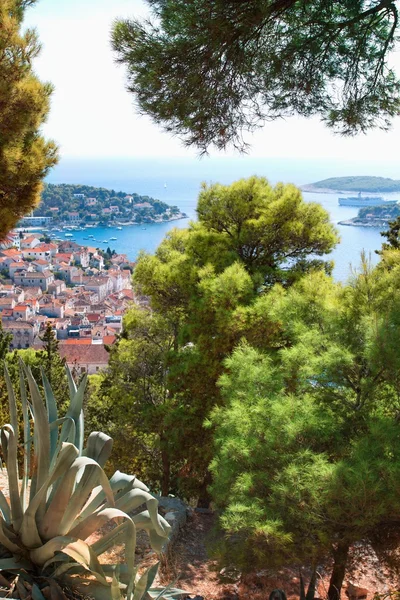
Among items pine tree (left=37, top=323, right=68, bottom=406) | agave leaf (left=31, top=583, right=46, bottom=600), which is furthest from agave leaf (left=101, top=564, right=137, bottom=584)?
pine tree (left=37, top=323, right=68, bottom=406)

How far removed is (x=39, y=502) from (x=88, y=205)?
95492mm

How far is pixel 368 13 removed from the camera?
12.3 feet

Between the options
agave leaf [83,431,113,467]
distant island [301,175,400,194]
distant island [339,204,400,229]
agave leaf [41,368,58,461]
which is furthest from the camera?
distant island [301,175,400,194]

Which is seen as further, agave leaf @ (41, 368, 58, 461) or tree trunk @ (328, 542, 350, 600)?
tree trunk @ (328, 542, 350, 600)

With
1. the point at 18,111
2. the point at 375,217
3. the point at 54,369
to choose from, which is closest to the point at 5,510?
the point at 18,111

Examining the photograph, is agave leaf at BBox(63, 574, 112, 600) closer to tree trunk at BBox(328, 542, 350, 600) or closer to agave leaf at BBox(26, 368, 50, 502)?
agave leaf at BBox(26, 368, 50, 502)

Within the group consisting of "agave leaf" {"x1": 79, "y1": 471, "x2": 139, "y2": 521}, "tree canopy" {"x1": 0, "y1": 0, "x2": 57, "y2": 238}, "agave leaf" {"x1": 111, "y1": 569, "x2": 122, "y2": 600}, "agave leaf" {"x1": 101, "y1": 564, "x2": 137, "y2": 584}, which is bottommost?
"agave leaf" {"x1": 101, "y1": 564, "x2": 137, "y2": 584}

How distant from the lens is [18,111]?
421 centimetres

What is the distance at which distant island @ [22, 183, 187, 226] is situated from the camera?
88.8 m

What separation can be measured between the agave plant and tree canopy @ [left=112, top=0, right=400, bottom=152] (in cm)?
242

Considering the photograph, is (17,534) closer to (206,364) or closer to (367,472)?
(367,472)

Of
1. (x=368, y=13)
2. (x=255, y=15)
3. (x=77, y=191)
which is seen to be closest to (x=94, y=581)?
(x=255, y=15)

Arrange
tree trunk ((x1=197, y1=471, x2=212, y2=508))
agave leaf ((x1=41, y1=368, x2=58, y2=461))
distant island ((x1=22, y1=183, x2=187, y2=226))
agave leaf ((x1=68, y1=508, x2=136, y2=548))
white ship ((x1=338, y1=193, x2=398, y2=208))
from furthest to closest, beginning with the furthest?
distant island ((x1=22, y1=183, x2=187, y2=226)), white ship ((x1=338, y1=193, x2=398, y2=208)), tree trunk ((x1=197, y1=471, x2=212, y2=508)), agave leaf ((x1=41, y1=368, x2=58, y2=461)), agave leaf ((x1=68, y1=508, x2=136, y2=548))

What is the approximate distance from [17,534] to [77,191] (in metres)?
99.4
